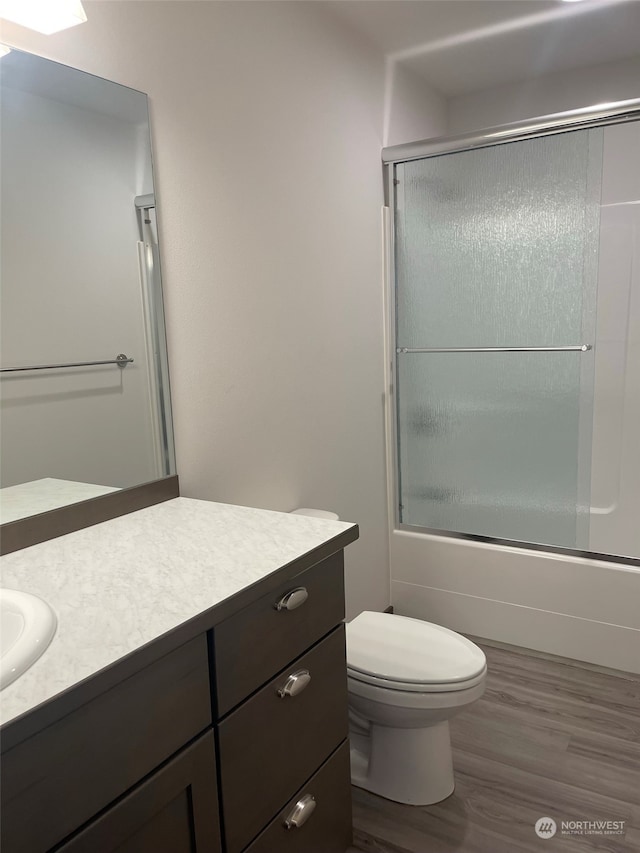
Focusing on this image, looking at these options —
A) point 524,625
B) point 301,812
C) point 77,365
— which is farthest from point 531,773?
point 77,365

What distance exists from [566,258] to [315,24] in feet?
3.79

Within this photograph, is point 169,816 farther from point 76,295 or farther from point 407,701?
point 76,295

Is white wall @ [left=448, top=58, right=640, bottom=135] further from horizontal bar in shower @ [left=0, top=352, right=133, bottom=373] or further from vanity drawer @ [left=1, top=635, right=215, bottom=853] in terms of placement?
vanity drawer @ [left=1, top=635, right=215, bottom=853]

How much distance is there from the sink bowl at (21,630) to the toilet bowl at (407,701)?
3.08 ft

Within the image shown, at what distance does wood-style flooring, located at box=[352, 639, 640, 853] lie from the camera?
161 centimetres

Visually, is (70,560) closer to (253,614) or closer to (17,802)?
(253,614)

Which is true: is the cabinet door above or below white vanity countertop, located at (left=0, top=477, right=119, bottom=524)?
below

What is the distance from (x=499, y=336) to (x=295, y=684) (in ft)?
5.45

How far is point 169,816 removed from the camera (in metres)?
0.98

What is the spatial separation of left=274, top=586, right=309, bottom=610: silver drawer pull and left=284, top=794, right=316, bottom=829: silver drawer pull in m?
0.41

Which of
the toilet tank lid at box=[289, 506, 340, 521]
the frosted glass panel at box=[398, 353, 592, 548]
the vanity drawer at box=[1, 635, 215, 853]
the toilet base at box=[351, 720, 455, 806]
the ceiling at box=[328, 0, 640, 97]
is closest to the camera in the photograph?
the vanity drawer at box=[1, 635, 215, 853]

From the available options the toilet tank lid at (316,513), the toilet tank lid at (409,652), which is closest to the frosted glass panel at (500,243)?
the toilet tank lid at (316,513)

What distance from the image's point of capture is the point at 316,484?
2.26 metres

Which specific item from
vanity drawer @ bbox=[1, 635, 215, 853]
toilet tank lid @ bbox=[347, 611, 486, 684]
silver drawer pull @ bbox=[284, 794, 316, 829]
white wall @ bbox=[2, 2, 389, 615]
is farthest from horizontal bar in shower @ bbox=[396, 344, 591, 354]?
vanity drawer @ bbox=[1, 635, 215, 853]
